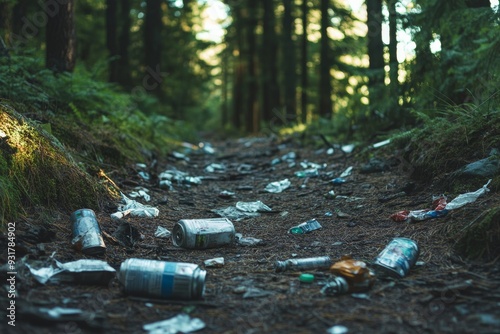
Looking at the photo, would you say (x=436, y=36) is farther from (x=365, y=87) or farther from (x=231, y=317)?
(x=231, y=317)

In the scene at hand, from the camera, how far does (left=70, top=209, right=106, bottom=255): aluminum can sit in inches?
128

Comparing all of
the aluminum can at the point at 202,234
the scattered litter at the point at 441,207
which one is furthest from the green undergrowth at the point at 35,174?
the scattered litter at the point at 441,207

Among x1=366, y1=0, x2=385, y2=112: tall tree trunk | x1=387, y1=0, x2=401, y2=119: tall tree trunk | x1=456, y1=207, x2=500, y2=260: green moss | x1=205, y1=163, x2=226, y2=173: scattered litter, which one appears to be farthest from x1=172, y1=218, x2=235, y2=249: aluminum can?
x1=366, y1=0, x2=385, y2=112: tall tree trunk

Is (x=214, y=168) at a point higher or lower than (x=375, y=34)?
lower

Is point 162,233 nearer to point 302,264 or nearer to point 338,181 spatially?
point 302,264

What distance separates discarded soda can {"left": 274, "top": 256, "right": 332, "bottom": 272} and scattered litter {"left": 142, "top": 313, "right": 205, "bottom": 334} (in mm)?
899

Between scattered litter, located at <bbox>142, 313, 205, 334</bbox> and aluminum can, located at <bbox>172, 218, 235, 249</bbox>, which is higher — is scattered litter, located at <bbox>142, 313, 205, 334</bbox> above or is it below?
below

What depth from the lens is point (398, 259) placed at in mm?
2953

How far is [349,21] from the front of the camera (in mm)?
18453

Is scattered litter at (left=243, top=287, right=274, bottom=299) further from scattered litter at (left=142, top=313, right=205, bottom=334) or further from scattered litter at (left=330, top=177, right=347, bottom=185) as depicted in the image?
scattered litter at (left=330, top=177, right=347, bottom=185)

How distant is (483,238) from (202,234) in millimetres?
2042

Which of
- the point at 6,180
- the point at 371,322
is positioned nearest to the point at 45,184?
the point at 6,180

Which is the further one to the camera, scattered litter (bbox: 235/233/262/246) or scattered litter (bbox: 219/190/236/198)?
scattered litter (bbox: 219/190/236/198)

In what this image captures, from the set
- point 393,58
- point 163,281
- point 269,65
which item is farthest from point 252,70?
point 163,281
